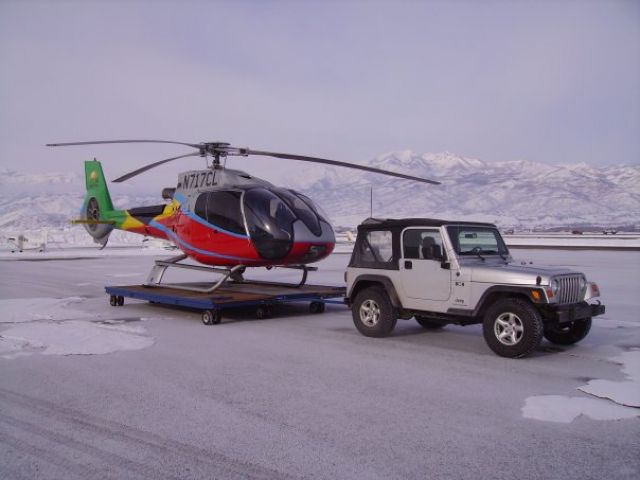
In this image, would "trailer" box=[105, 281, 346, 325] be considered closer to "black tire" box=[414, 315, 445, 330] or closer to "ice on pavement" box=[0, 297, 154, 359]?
"ice on pavement" box=[0, 297, 154, 359]

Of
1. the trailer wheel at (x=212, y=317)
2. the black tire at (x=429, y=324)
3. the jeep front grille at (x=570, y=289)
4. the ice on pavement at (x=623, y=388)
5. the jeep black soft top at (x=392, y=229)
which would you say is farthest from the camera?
the trailer wheel at (x=212, y=317)

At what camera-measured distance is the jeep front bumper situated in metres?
6.84

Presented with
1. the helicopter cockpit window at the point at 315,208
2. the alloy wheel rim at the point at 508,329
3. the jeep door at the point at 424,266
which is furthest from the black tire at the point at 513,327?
the helicopter cockpit window at the point at 315,208

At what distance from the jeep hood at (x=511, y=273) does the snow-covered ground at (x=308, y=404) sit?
103cm

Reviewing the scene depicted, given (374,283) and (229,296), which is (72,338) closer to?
(229,296)

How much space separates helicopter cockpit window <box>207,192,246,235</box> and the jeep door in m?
3.72

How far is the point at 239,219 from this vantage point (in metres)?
10.8

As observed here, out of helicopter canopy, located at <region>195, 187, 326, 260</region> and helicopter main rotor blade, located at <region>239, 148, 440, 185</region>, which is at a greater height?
helicopter main rotor blade, located at <region>239, 148, 440, 185</region>

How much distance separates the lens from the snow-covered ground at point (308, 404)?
156 inches

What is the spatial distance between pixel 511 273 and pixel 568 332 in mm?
1774

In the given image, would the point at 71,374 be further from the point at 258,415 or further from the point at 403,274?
the point at 403,274

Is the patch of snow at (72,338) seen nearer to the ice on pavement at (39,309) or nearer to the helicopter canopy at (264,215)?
the ice on pavement at (39,309)

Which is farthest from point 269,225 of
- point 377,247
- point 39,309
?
point 39,309

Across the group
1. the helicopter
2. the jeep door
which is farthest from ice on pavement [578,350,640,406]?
the helicopter
